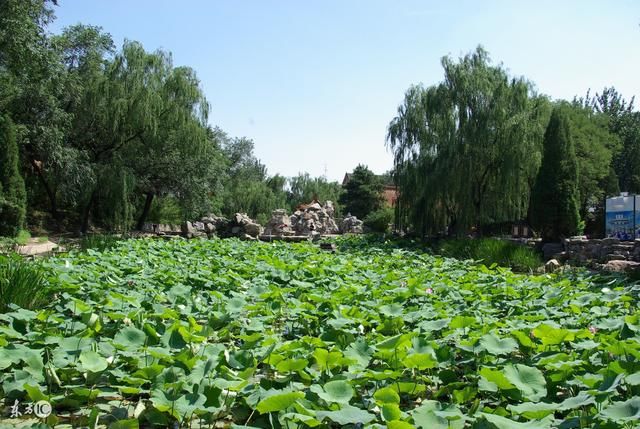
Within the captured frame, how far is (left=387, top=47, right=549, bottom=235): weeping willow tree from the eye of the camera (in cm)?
1314

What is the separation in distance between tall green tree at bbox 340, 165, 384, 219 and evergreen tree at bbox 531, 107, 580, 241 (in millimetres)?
22296

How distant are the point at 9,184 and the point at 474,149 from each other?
1234 centimetres

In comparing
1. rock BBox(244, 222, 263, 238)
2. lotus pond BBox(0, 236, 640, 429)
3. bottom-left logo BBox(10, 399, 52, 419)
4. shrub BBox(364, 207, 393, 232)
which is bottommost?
bottom-left logo BBox(10, 399, 52, 419)

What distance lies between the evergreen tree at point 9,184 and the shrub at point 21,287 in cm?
1125

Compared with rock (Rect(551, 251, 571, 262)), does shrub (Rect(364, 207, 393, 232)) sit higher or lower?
higher

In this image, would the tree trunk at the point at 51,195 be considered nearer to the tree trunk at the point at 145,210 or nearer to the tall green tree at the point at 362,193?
the tree trunk at the point at 145,210

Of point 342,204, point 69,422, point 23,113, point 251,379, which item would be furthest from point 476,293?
point 342,204

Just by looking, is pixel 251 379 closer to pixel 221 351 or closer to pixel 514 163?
pixel 221 351

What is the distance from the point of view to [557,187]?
1198cm

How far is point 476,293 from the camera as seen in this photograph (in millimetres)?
3980

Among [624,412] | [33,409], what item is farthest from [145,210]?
[624,412]

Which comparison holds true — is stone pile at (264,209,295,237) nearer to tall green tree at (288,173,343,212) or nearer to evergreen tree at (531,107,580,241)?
evergreen tree at (531,107,580,241)

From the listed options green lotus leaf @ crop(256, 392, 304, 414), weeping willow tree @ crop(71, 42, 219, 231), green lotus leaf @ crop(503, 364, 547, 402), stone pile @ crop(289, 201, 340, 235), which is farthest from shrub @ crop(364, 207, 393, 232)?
green lotus leaf @ crop(256, 392, 304, 414)

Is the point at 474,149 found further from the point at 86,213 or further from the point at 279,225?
the point at 86,213
